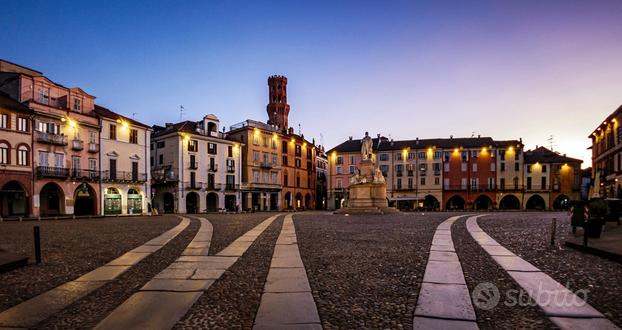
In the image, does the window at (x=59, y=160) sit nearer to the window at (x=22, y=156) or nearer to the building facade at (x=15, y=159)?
the building facade at (x=15, y=159)

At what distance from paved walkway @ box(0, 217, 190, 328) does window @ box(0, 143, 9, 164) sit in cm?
3227

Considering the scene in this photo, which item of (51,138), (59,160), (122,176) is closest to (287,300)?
(51,138)

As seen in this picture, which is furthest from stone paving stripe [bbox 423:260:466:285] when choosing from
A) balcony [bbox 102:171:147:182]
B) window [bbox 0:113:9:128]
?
balcony [bbox 102:171:147:182]

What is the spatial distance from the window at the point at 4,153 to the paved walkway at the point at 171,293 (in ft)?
107

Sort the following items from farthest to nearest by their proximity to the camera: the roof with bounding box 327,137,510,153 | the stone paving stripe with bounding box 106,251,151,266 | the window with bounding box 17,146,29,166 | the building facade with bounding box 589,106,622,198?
the roof with bounding box 327,137,510,153 < the building facade with bounding box 589,106,622,198 < the window with bounding box 17,146,29,166 < the stone paving stripe with bounding box 106,251,151,266

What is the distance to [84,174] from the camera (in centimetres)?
3791

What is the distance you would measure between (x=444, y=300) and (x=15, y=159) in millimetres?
39043

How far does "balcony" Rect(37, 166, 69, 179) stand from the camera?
33750 mm

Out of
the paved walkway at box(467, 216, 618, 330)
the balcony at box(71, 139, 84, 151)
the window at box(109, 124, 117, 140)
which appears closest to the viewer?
the paved walkway at box(467, 216, 618, 330)

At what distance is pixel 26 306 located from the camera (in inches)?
178

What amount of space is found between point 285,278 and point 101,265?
4025 mm

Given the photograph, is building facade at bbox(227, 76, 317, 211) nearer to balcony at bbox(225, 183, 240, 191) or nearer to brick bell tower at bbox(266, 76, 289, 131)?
balcony at bbox(225, 183, 240, 191)

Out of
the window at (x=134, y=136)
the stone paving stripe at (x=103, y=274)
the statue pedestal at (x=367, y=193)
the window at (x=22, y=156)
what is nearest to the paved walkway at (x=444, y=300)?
the stone paving stripe at (x=103, y=274)

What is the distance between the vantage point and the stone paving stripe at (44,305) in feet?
13.3
